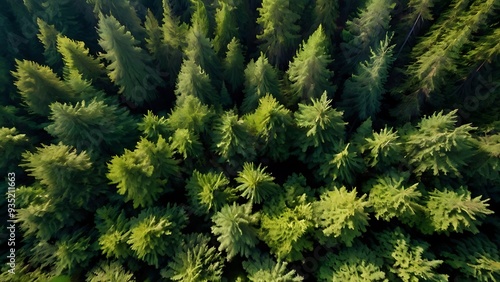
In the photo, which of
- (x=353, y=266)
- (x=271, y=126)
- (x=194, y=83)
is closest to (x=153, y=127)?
(x=194, y=83)

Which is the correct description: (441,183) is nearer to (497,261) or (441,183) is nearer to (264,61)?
(497,261)

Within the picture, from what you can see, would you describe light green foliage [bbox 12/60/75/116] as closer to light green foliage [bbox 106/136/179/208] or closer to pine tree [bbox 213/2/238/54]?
light green foliage [bbox 106/136/179/208]

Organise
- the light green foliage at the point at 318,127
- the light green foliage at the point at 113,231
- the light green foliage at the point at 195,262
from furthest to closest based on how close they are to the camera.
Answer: the light green foliage at the point at 318,127 → the light green foliage at the point at 113,231 → the light green foliage at the point at 195,262

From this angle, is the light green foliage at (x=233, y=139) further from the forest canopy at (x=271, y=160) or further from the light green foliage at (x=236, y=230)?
the light green foliage at (x=236, y=230)

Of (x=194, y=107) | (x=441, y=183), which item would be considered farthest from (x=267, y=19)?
(x=441, y=183)

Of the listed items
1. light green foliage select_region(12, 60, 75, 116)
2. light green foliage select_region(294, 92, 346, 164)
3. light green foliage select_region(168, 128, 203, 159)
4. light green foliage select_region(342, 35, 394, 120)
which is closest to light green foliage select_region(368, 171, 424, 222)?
light green foliage select_region(294, 92, 346, 164)

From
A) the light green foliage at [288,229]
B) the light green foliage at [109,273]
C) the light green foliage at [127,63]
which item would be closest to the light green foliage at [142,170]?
the light green foliage at [109,273]
